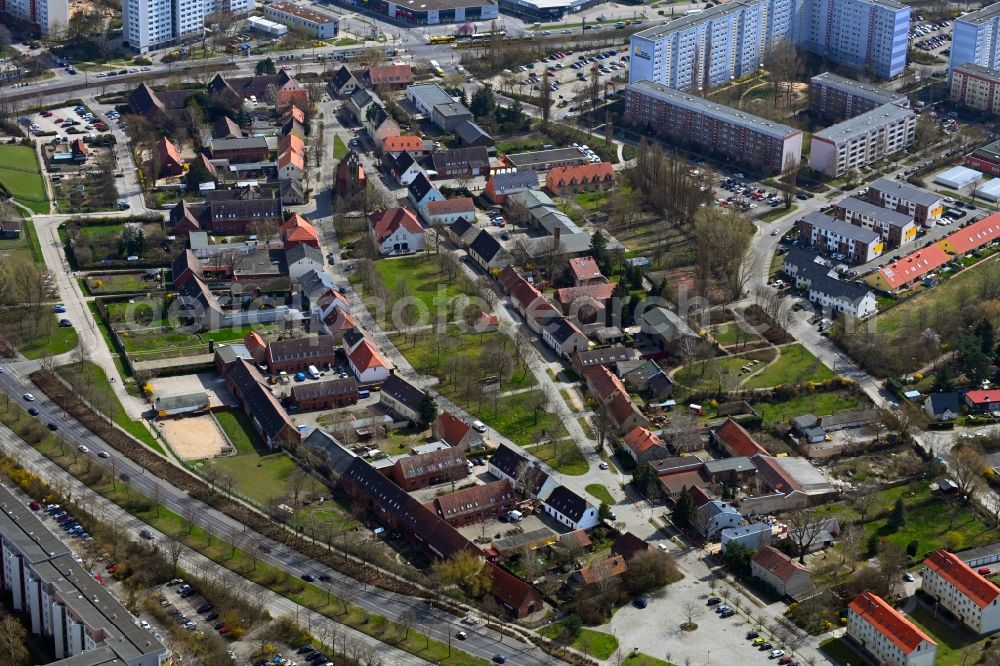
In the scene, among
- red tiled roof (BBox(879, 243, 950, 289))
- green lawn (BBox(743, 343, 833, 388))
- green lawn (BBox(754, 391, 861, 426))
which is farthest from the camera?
red tiled roof (BBox(879, 243, 950, 289))

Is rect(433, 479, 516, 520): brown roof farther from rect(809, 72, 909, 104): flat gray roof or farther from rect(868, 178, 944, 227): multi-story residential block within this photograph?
rect(809, 72, 909, 104): flat gray roof

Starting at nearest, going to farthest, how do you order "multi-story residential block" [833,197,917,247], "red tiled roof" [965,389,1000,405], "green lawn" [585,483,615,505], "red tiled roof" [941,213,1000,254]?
"green lawn" [585,483,615,505] → "red tiled roof" [965,389,1000,405] → "red tiled roof" [941,213,1000,254] → "multi-story residential block" [833,197,917,247]

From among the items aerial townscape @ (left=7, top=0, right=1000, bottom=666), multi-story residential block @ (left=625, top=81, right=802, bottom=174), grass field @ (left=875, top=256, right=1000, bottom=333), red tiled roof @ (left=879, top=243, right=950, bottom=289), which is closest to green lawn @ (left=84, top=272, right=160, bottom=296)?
aerial townscape @ (left=7, top=0, right=1000, bottom=666)

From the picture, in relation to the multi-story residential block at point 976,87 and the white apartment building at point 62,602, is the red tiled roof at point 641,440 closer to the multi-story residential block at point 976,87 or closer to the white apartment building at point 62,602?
the white apartment building at point 62,602

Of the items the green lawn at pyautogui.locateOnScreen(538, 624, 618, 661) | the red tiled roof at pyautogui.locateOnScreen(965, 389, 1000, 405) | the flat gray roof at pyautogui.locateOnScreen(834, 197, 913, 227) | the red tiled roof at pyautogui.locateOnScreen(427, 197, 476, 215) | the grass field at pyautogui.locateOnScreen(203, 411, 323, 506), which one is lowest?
the green lawn at pyautogui.locateOnScreen(538, 624, 618, 661)

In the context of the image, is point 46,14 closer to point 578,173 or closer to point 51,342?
point 578,173

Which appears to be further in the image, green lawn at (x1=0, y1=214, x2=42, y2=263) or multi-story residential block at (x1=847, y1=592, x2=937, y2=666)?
green lawn at (x1=0, y1=214, x2=42, y2=263)

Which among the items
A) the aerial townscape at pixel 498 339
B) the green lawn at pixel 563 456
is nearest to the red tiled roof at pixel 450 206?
the aerial townscape at pixel 498 339
